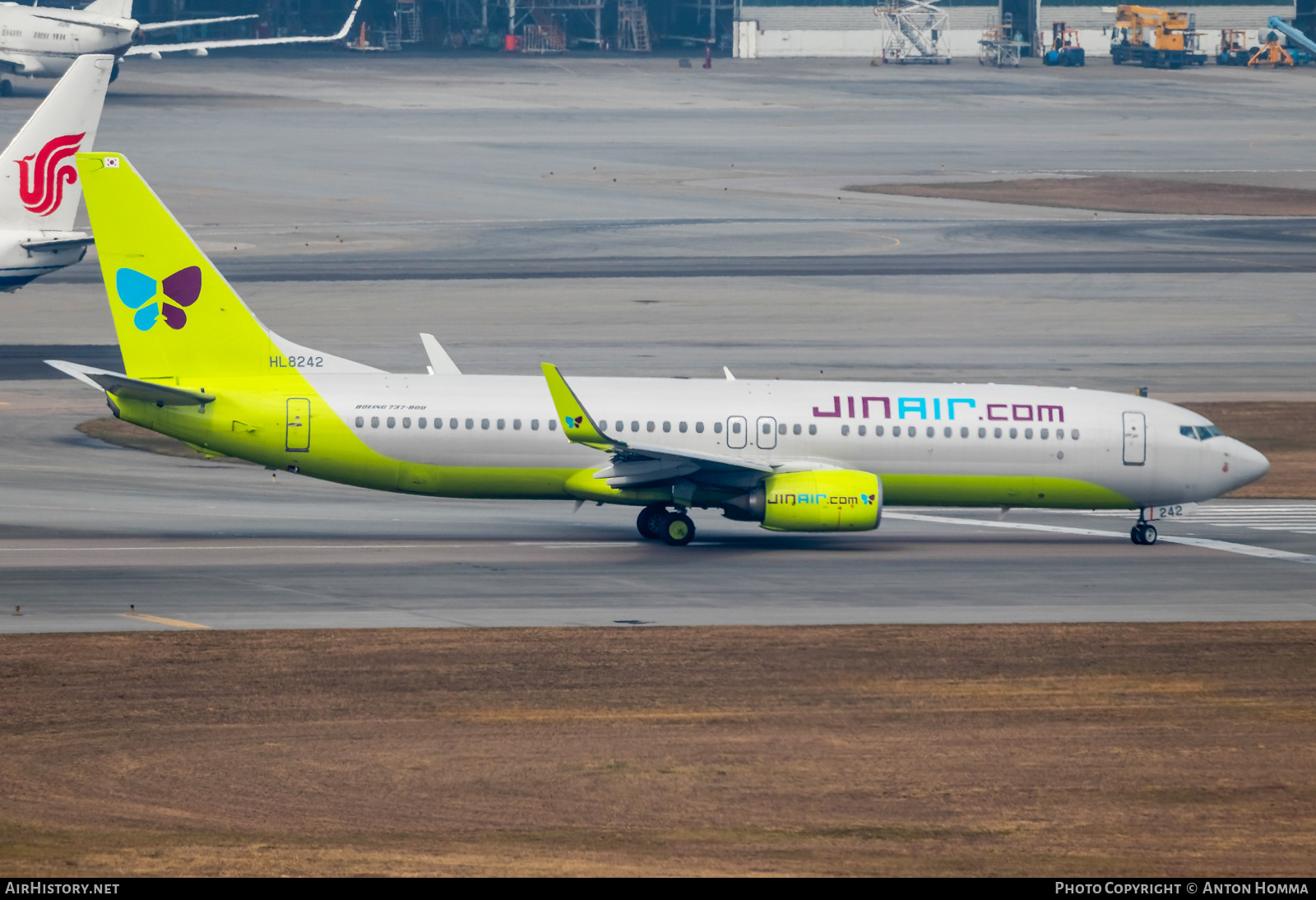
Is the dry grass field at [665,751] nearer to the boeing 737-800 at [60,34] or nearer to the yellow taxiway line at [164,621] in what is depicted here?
the yellow taxiway line at [164,621]

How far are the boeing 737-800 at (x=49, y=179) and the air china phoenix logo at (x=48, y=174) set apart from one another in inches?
1.0

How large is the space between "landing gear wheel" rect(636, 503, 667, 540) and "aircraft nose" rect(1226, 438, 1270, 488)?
1433 centimetres

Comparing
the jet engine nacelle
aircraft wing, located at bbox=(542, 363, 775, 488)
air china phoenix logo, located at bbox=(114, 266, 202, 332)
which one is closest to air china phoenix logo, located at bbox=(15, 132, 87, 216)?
air china phoenix logo, located at bbox=(114, 266, 202, 332)

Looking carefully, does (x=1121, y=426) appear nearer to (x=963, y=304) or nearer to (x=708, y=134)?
(x=963, y=304)

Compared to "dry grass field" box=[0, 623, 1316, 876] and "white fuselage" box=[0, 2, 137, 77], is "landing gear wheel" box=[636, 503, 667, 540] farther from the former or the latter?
"white fuselage" box=[0, 2, 137, 77]

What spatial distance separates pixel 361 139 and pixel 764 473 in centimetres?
9709

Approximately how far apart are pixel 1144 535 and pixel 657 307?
115 feet

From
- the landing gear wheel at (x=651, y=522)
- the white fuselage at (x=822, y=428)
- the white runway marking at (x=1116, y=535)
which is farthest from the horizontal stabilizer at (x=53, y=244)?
the white runway marking at (x=1116, y=535)

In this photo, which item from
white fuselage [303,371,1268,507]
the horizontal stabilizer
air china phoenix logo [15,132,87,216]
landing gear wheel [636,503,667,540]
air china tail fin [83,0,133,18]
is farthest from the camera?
air china tail fin [83,0,133,18]

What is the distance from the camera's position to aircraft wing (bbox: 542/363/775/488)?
130 feet

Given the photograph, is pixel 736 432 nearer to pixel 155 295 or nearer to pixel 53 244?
pixel 155 295

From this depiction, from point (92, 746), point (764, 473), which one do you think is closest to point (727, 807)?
point (92, 746)

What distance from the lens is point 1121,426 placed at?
4312 centimetres

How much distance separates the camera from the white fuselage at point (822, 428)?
4134 centimetres
